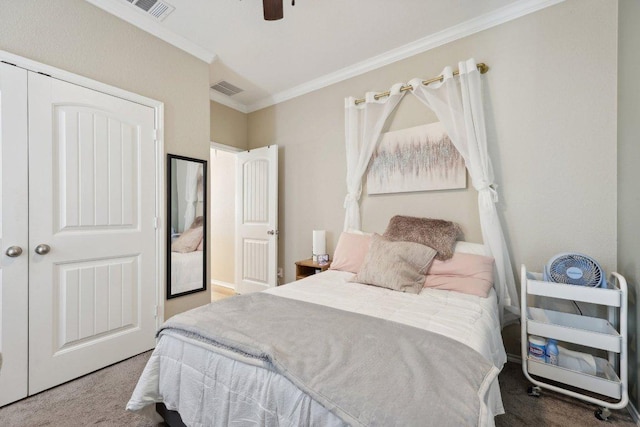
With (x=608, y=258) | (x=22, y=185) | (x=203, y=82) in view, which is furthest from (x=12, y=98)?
(x=608, y=258)

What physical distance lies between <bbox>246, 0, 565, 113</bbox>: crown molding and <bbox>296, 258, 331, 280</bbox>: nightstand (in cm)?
210

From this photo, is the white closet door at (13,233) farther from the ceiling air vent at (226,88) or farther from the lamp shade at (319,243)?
the lamp shade at (319,243)

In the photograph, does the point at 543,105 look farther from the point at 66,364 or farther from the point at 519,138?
the point at 66,364

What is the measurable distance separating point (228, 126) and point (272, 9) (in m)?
2.44

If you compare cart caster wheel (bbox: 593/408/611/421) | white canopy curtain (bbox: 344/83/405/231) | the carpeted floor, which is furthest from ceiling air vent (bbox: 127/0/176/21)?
cart caster wheel (bbox: 593/408/611/421)

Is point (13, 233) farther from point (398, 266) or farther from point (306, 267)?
point (398, 266)

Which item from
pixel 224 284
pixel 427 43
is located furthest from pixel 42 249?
pixel 427 43

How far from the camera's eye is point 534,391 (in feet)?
5.83

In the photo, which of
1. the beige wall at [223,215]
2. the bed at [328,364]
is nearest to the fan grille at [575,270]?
the bed at [328,364]

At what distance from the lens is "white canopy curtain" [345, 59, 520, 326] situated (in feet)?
6.96

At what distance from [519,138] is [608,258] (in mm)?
1024

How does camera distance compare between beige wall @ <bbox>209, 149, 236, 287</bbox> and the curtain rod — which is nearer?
the curtain rod

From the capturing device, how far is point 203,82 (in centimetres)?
285

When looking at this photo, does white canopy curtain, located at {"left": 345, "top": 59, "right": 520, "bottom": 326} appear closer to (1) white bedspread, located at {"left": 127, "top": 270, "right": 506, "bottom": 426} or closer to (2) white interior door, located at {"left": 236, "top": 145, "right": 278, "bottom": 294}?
(1) white bedspread, located at {"left": 127, "top": 270, "right": 506, "bottom": 426}
